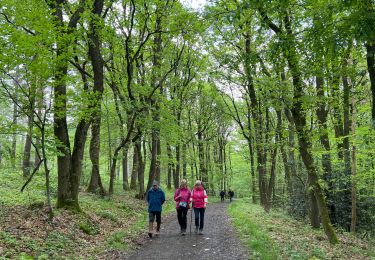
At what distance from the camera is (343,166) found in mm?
17078

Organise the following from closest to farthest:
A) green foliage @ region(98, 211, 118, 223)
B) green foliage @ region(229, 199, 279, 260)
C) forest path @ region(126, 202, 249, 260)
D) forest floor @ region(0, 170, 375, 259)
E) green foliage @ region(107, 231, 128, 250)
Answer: forest floor @ region(0, 170, 375, 259)
green foliage @ region(229, 199, 279, 260)
forest path @ region(126, 202, 249, 260)
green foliage @ region(107, 231, 128, 250)
green foliage @ region(98, 211, 118, 223)

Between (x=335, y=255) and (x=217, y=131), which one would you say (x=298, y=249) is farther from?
(x=217, y=131)

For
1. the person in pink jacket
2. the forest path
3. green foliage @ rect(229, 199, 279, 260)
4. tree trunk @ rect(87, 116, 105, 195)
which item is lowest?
the forest path

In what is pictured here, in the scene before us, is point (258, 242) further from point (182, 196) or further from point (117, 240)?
point (117, 240)

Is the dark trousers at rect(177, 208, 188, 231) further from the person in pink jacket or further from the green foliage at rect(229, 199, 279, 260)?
the green foliage at rect(229, 199, 279, 260)

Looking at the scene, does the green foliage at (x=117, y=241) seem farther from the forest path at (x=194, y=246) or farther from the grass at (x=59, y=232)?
the forest path at (x=194, y=246)

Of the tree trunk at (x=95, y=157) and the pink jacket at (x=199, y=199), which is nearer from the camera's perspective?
the pink jacket at (x=199, y=199)

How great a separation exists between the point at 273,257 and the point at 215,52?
56.3 feet

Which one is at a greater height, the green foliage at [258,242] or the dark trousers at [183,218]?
the dark trousers at [183,218]

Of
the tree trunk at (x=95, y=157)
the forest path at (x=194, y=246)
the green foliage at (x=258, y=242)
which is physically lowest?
the forest path at (x=194, y=246)

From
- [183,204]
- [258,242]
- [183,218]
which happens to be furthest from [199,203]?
[258,242]

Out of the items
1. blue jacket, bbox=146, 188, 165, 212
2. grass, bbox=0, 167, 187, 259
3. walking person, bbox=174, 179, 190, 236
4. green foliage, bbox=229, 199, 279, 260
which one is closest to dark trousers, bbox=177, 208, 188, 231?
walking person, bbox=174, 179, 190, 236

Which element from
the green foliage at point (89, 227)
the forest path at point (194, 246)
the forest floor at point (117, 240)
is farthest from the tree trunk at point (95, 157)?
the forest path at point (194, 246)

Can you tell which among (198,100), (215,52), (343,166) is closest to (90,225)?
(343,166)
